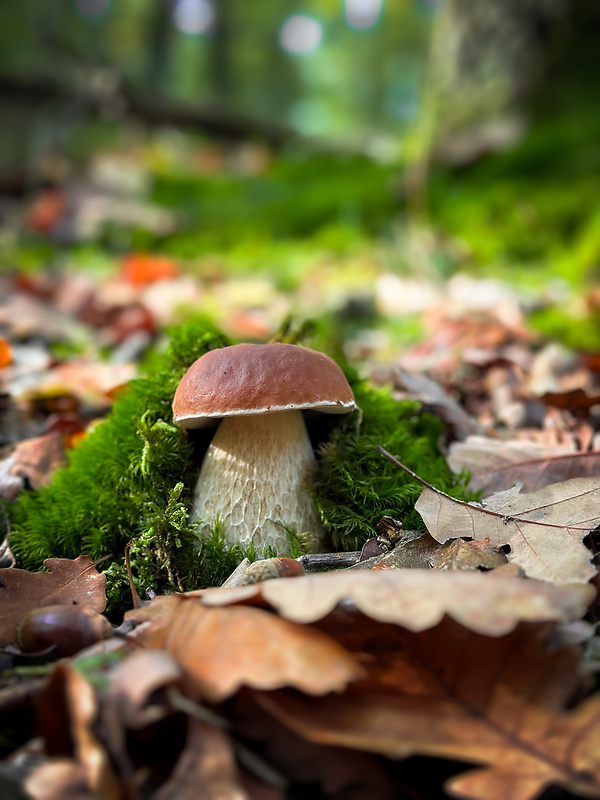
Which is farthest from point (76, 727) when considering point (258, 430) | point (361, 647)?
point (258, 430)

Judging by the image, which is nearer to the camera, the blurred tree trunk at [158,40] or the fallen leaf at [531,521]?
the fallen leaf at [531,521]

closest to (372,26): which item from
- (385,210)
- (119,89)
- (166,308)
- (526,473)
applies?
(119,89)

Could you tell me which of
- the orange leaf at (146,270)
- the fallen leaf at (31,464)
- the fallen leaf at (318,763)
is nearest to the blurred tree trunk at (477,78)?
the orange leaf at (146,270)

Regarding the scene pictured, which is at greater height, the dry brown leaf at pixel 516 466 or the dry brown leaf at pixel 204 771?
the dry brown leaf at pixel 516 466

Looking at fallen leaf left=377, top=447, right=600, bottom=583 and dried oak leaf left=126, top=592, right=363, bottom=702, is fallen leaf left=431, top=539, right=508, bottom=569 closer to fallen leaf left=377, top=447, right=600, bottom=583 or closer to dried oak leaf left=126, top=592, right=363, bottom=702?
fallen leaf left=377, top=447, right=600, bottom=583

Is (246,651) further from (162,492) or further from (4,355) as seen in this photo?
(4,355)

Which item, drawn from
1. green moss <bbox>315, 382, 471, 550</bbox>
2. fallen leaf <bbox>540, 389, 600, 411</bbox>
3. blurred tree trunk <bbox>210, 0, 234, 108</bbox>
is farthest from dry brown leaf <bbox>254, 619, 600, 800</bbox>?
blurred tree trunk <bbox>210, 0, 234, 108</bbox>

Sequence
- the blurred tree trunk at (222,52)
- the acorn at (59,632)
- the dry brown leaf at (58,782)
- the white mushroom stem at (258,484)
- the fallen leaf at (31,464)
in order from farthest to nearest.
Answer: the blurred tree trunk at (222,52), the fallen leaf at (31,464), the white mushroom stem at (258,484), the acorn at (59,632), the dry brown leaf at (58,782)

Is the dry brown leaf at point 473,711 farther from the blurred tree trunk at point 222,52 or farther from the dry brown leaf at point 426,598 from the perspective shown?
the blurred tree trunk at point 222,52
